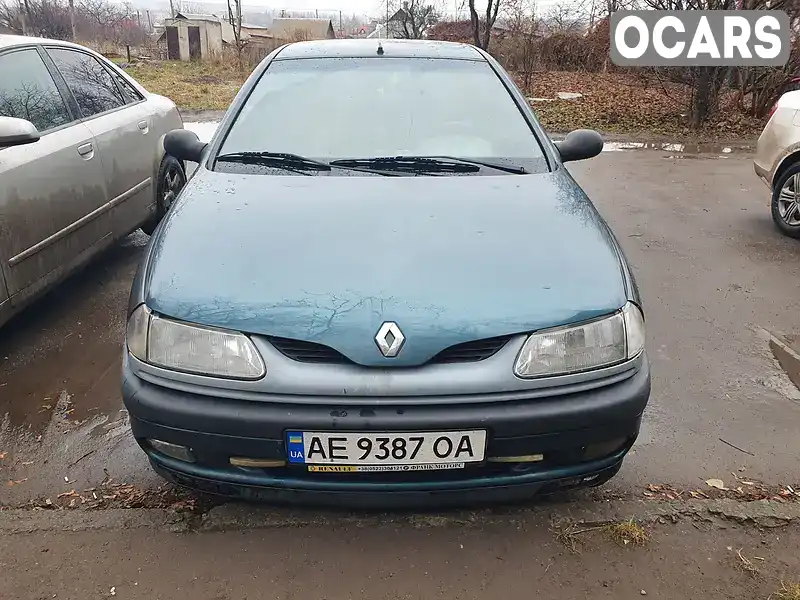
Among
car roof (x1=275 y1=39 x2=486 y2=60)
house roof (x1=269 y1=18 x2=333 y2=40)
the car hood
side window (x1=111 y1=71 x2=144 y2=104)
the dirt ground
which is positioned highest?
house roof (x1=269 y1=18 x2=333 y2=40)

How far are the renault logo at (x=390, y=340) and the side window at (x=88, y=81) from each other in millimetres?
3007

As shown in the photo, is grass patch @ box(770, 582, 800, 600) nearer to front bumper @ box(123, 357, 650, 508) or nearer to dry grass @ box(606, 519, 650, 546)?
dry grass @ box(606, 519, 650, 546)

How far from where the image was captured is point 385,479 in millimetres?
1854

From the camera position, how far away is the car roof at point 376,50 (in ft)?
10.6

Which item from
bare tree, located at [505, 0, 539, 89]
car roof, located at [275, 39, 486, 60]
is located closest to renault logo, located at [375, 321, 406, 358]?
car roof, located at [275, 39, 486, 60]

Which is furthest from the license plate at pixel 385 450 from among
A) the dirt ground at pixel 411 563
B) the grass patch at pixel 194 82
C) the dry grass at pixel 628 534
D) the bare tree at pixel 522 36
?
the bare tree at pixel 522 36

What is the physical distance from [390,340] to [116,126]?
10.2 ft

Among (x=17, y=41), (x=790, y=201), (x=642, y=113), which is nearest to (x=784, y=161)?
(x=790, y=201)

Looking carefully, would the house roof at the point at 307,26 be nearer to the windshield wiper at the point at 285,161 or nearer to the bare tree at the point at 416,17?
the bare tree at the point at 416,17

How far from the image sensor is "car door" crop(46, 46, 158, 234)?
3.88 metres

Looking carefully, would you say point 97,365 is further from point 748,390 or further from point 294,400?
point 748,390

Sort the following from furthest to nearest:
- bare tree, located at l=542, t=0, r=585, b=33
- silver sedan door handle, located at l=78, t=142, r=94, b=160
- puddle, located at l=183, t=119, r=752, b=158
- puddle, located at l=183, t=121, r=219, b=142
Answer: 1. bare tree, located at l=542, t=0, r=585, b=33
2. puddle, located at l=183, t=121, r=219, b=142
3. puddle, located at l=183, t=119, r=752, b=158
4. silver sedan door handle, located at l=78, t=142, r=94, b=160

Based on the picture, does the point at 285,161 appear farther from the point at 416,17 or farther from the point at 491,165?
the point at 416,17

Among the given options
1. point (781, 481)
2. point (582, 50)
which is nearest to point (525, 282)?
point (781, 481)
